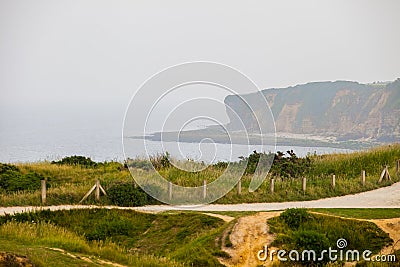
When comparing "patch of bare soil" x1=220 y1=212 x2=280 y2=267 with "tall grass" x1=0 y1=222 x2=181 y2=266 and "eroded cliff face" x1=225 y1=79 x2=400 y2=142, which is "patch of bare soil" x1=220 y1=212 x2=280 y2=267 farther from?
"eroded cliff face" x1=225 y1=79 x2=400 y2=142

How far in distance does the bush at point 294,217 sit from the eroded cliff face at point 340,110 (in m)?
70.6

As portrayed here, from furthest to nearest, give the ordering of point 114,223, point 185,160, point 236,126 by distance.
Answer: point 185,160, point 236,126, point 114,223

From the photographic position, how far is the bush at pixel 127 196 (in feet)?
79.3

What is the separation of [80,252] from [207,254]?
390 cm

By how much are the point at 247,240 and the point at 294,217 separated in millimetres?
2044

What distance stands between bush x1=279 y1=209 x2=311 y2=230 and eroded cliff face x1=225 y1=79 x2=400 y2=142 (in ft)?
232

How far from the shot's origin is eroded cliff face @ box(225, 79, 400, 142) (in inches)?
3575

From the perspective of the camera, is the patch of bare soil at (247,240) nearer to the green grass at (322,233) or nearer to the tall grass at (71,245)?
the green grass at (322,233)

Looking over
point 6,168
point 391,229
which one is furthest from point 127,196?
point 391,229

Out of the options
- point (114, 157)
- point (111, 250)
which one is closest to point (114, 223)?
point (111, 250)

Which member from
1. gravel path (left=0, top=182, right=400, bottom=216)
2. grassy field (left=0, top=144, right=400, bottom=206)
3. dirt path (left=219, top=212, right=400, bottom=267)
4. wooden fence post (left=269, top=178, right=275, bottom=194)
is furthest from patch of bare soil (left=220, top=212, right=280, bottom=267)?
wooden fence post (left=269, top=178, right=275, bottom=194)

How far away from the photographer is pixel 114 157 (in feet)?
122

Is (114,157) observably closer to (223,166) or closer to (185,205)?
(223,166)

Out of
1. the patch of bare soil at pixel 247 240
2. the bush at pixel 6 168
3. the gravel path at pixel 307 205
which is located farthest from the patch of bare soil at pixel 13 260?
the bush at pixel 6 168
